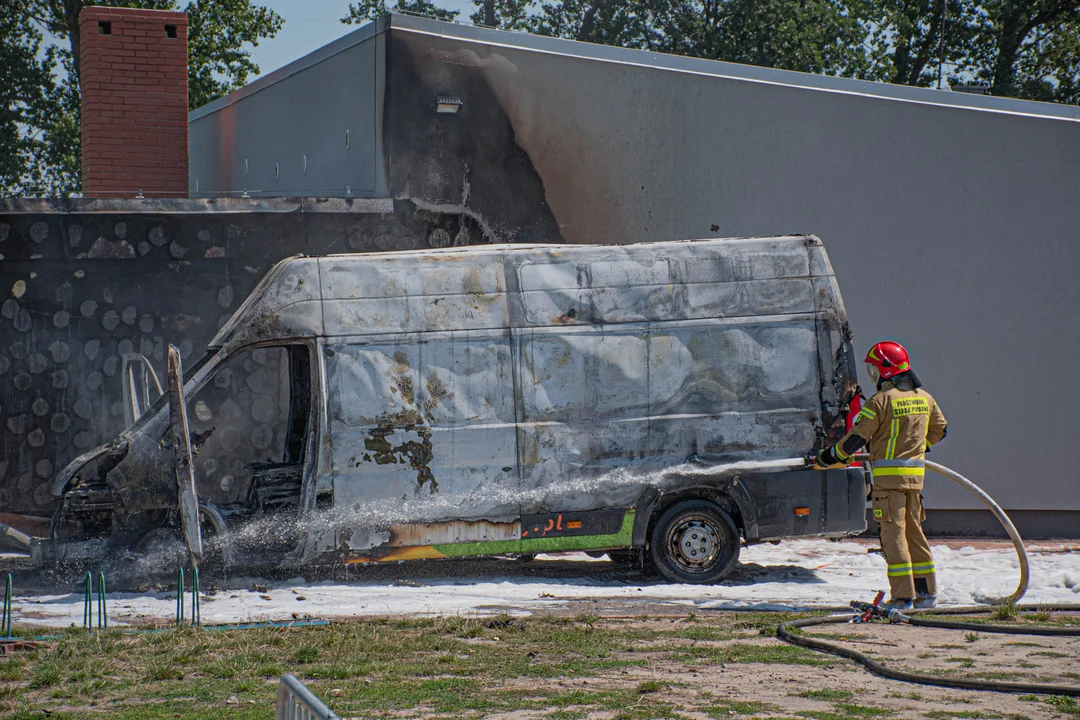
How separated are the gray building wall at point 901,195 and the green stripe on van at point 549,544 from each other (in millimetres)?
4523

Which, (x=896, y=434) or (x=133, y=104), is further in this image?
(x=133, y=104)

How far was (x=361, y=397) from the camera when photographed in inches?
367

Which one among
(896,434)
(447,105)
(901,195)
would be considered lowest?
(896,434)

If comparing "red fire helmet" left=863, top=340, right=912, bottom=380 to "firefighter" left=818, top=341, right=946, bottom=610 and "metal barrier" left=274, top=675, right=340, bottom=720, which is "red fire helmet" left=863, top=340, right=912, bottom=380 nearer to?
"firefighter" left=818, top=341, right=946, bottom=610

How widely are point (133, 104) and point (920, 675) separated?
12.8m

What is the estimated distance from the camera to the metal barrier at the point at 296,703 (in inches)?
139

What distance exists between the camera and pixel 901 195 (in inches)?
506

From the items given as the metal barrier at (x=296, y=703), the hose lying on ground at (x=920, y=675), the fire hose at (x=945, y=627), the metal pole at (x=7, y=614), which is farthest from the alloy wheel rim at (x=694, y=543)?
the metal barrier at (x=296, y=703)

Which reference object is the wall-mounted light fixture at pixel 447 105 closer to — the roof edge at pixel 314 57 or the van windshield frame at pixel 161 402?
the roof edge at pixel 314 57

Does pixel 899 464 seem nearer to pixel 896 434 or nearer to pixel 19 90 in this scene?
pixel 896 434

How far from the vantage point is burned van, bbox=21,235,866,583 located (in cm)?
924

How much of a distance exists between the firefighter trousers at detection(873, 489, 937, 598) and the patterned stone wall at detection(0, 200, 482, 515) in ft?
19.9

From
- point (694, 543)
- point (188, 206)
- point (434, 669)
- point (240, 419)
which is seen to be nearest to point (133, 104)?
point (188, 206)

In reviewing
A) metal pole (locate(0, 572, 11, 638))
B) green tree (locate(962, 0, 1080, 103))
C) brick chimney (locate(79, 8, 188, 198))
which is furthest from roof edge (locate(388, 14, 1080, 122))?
green tree (locate(962, 0, 1080, 103))
